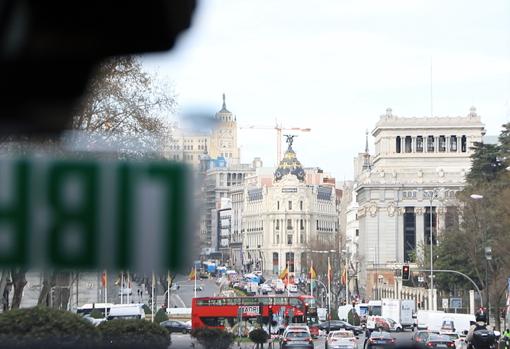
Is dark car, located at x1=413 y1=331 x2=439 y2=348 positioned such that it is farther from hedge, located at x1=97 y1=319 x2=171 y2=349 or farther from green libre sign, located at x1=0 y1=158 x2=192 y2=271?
hedge, located at x1=97 y1=319 x2=171 y2=349

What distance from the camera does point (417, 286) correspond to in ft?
525

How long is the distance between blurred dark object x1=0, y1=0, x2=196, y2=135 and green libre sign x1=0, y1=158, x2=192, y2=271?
0.24 metres

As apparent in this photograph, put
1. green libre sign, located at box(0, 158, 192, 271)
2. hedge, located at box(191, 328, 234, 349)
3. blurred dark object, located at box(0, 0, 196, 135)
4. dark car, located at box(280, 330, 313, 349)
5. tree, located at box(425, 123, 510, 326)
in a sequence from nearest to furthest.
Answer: green libre sign, located at box(0, 158, 192, 271) < blurred dark object, located at box(0, 0, 196, 135) < hedge, located at box(191, 328, 234, 349) < dark car, located at box(280, 330, 313, 349) < tree, located at box(425, 123, 510, 326)

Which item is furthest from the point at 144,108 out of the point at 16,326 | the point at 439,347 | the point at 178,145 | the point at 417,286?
the point at 417,286

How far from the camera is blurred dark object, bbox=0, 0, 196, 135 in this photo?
459 cm

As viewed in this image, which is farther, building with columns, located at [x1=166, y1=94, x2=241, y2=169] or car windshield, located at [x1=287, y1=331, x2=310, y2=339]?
car windshield, located at [x1=287, y1=331, x2=310, y2=339]

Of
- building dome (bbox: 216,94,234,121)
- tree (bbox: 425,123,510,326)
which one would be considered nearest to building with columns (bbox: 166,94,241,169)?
building dome (bbox: 216,94,234,121)

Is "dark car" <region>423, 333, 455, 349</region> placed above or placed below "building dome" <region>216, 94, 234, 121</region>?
below

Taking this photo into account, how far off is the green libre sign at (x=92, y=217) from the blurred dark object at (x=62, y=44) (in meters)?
0.24

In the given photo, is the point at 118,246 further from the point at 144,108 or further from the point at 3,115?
the point at 144,108

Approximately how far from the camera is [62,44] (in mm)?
4754

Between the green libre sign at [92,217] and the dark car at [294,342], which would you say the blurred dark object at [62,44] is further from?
the dark car at [294,342]

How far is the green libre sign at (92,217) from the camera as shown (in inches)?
176

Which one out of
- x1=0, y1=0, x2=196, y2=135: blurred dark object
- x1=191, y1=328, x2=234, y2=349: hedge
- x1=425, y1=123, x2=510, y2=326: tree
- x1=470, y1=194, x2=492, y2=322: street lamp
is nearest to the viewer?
x1=0, y1=0, x2=196, y2=135: blurred dark object
